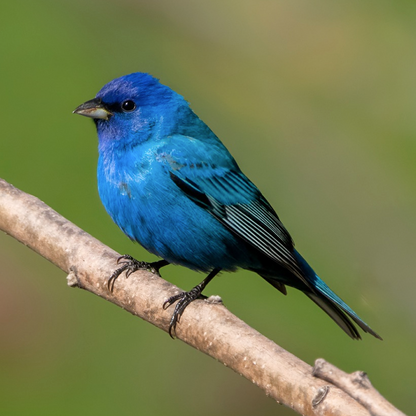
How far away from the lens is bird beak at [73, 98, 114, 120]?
15.0 feet

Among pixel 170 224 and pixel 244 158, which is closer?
pixel 170 224

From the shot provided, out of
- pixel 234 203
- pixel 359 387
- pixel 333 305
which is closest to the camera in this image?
pixel 359 387

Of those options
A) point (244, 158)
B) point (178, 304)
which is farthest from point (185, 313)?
point (244, 158)

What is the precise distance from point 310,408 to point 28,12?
661 cm

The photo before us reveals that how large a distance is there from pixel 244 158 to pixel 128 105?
9.42 feet

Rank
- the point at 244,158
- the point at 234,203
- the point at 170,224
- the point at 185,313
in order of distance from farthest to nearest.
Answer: the point at 244,158 < the point at 234,203 < the point at 170,224 < the point at 185,313

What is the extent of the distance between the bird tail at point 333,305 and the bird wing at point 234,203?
125 millimetres

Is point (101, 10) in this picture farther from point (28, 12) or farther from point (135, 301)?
point (135, 301)

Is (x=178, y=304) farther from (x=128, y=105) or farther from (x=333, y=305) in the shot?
(x=128, y=105)

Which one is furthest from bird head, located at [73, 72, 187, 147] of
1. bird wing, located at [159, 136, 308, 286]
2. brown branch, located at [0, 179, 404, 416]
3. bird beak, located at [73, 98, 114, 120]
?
brown branch, located at [0, 179, 404, 416]

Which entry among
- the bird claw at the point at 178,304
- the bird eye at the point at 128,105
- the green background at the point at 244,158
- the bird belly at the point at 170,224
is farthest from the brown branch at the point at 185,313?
the green background at the point at 244,158

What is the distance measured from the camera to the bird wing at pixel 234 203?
4.37 meters

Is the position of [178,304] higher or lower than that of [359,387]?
lower

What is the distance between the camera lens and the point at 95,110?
4.58 m
